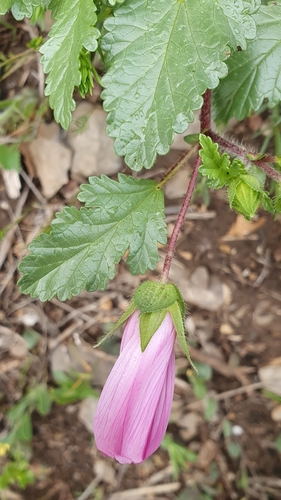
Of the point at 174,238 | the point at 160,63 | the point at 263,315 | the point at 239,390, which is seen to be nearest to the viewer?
the point at 160,63

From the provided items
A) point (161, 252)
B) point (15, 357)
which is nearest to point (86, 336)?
point (15, 357)

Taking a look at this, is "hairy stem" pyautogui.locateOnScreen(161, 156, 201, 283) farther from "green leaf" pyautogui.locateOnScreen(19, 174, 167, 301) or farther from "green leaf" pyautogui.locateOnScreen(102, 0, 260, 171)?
"green leaf" pyautogui.locateOnScreen(102, 0, 260, 171)

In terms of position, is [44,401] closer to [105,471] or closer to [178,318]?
[105,471]

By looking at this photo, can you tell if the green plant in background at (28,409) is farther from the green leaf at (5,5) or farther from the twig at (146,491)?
the green leaf at (5,5)

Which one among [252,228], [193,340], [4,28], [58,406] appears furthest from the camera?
[58,406]

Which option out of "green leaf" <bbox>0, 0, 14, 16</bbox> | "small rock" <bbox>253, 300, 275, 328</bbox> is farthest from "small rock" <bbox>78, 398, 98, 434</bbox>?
"green leaf" <bbox>0, 0, 14, 16</bbox>

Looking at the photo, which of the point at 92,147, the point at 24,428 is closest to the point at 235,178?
the point at 92,147

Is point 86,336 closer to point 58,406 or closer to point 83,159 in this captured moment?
point 58,406
